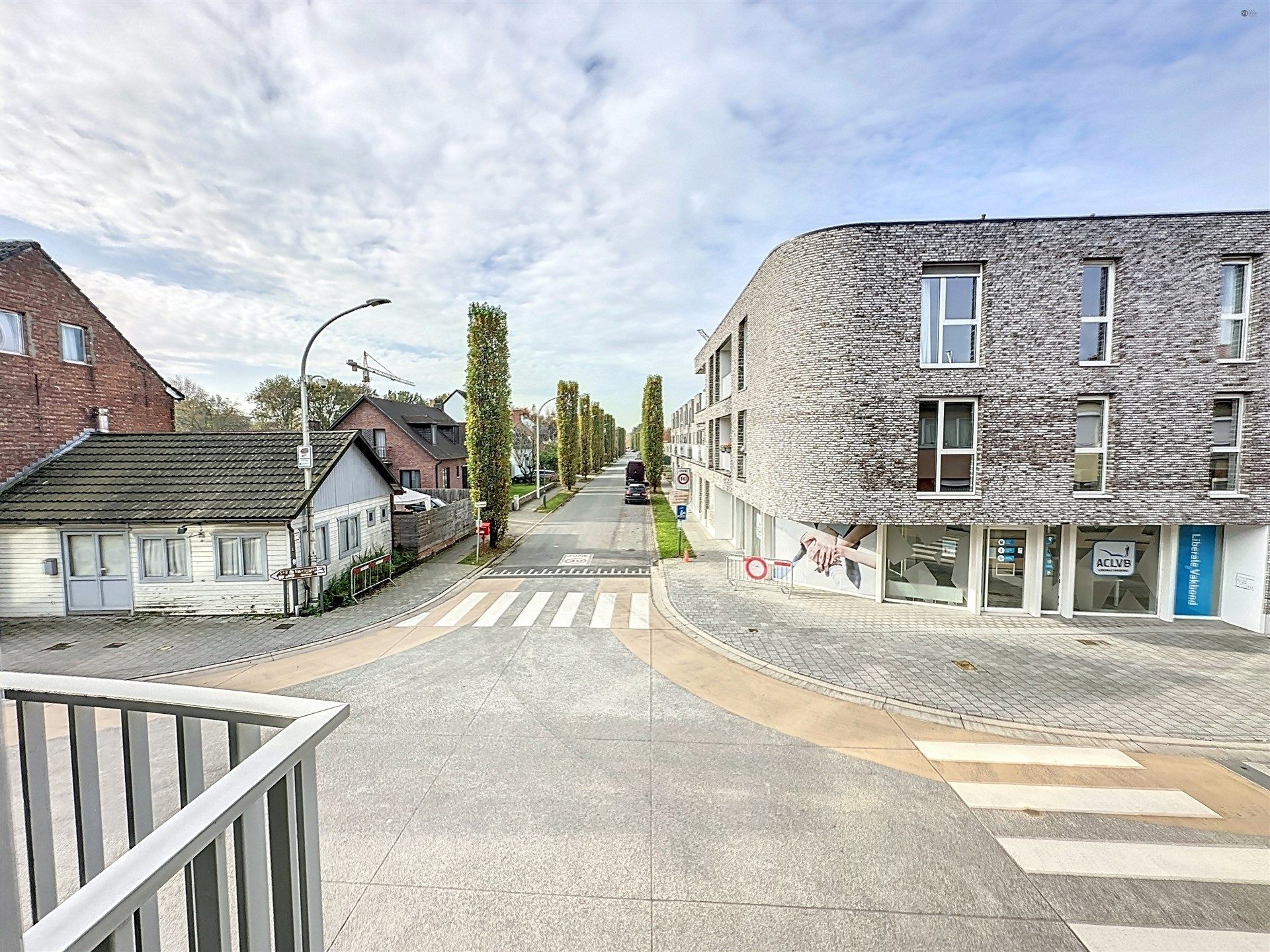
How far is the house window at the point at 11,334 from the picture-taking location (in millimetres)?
3699

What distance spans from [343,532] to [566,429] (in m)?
30.1

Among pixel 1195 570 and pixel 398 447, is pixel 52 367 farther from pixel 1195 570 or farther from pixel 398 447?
pixel 398 447

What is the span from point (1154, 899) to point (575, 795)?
5225 mm

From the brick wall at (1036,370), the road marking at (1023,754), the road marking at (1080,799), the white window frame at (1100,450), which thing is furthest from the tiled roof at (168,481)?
the white window frame at (1100,450)

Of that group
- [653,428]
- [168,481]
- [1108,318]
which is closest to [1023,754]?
[1108,318]

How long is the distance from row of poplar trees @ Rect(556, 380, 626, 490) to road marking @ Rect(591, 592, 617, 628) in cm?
2853

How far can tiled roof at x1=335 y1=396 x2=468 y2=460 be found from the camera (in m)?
31.1

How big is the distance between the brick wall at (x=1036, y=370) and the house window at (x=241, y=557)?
12.6 meters

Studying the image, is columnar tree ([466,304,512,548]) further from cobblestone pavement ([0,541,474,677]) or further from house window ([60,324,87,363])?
house window ([60,324,87,363])

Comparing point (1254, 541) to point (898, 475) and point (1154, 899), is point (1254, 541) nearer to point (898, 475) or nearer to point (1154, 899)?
point (898, 475)

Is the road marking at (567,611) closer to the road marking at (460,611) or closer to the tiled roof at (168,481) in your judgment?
the road marking at (460,611)

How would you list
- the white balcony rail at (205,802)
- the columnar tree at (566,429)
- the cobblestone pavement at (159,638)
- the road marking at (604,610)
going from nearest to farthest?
the white balcony rail at (205,802) < the cobblestone pavement at (159,638) < the road marking at (604,610) < the columnar tree at (566,429)

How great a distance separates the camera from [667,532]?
25.2 metres

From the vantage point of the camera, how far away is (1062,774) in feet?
22.1
